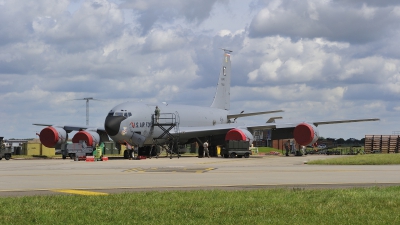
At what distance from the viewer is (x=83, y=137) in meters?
52.2

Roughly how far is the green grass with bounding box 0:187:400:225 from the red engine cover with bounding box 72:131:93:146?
1501 inches

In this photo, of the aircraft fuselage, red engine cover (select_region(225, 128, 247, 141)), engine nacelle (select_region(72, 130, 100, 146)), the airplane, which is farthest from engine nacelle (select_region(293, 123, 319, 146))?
engine nacelle (select_region(72, 130, 100, 146))

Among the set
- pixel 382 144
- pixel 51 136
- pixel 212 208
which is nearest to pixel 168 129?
pixel 51 136

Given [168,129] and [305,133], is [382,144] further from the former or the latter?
[168,129]

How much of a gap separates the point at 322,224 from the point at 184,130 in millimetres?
44536

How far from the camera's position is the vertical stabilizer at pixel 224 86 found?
228 feet

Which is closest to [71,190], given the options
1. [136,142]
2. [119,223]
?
[119,223]

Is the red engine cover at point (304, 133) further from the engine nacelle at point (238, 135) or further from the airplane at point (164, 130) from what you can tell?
the engine nacelle at point (238, 135)

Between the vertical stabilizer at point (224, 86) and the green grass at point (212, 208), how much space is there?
2157 inches

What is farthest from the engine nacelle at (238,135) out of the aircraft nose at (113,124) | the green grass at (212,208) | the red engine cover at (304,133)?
the green grass at (212,208)

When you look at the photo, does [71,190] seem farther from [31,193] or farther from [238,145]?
[238,145]

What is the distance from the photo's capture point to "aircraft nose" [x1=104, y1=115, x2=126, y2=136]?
48.2m

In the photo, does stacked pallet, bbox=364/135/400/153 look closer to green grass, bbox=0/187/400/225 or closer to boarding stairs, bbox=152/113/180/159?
boarding stairs, bbox=152/113/180/159

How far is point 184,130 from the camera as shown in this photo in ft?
178
